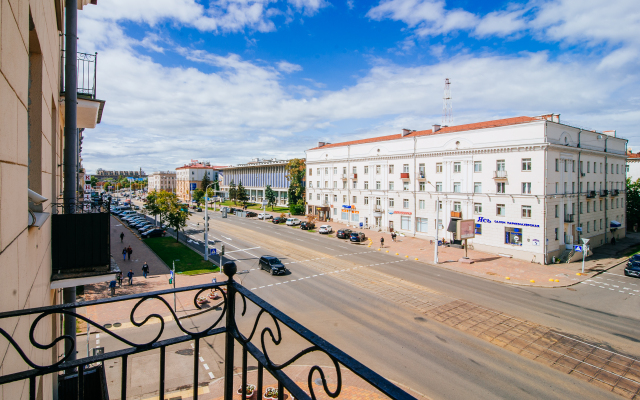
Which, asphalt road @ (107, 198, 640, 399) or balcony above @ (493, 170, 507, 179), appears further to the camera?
balcony above @ (493, 170, 507, 179)

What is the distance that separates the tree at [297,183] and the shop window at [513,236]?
3909cm

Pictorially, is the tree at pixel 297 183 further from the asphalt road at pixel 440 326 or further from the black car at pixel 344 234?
the asphalt road at pixel 440 326

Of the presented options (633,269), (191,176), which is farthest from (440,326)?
(191,176)

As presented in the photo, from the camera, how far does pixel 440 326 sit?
16469mm

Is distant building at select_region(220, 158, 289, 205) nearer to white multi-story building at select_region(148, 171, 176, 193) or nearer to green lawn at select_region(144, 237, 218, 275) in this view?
green lawn at select_region(144, 237, 218, 275)

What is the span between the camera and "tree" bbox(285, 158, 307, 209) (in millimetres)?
67531

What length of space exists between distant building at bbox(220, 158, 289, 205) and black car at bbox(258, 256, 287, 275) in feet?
181

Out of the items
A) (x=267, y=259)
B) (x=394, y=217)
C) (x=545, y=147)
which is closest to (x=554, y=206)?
(x=545, y=147)

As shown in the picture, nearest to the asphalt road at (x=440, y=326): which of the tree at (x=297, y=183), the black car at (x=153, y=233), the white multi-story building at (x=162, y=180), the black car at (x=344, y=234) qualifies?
the black car at (x=344, y=234)

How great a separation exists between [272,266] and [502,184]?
25.2 meters

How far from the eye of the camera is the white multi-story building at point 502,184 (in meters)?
31.6

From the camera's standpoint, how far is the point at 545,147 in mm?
30562

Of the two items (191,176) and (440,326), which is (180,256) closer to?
(440,326)

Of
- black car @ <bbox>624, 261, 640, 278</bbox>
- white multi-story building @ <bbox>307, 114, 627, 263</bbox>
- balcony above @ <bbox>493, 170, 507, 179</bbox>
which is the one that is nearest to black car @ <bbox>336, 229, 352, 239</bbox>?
white multi-story building @ <bbox>307, 114, 627, 263</bbox>
